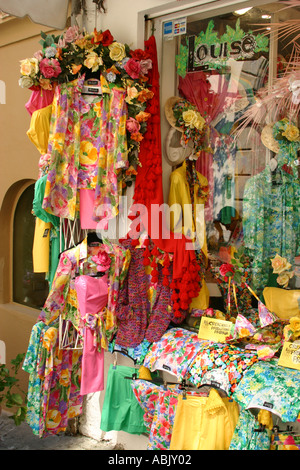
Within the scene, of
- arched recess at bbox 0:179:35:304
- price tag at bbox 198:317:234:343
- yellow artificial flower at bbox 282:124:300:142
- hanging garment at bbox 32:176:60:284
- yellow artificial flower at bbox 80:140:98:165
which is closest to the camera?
yellow artificial flower at bbox 282:124:300:142

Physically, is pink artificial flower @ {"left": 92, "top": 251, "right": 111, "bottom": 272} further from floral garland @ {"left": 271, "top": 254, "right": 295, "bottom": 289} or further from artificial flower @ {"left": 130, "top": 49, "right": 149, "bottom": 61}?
artificial flower @ {"left": 130, "top": 49, "right": 149, "bottom": 61}

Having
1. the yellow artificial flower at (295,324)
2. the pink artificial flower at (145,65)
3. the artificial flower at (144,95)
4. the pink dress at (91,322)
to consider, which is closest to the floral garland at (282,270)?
the yellow artificial flower at (295,324)

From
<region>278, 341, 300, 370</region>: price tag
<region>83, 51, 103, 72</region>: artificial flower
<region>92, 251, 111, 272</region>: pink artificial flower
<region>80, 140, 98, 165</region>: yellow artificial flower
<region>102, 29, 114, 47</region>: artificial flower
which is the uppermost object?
<region>102, 29, 114, 47</region>: artificial flower

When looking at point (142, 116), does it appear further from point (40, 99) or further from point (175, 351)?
point (175, 351)

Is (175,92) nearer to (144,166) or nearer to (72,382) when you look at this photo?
(144,166)

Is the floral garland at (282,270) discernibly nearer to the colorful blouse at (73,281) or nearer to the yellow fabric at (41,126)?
the colorful blouse at (73,281)

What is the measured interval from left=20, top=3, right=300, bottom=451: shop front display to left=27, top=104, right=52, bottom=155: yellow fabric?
17 mm

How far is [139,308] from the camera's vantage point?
357cm

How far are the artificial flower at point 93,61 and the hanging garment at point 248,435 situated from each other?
2258 millimetres

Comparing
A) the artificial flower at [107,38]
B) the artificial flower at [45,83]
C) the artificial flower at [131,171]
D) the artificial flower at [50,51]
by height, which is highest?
the artificial flower at [107,38]

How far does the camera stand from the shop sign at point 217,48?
10.8ft

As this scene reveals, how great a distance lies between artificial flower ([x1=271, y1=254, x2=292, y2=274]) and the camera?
3.18m

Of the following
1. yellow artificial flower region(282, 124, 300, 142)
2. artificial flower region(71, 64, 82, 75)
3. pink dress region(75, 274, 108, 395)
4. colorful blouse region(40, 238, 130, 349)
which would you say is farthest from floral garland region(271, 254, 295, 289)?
artificial flower region(71, 64, 82, 75)

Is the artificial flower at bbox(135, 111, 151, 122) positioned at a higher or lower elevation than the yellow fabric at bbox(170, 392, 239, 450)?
higher
